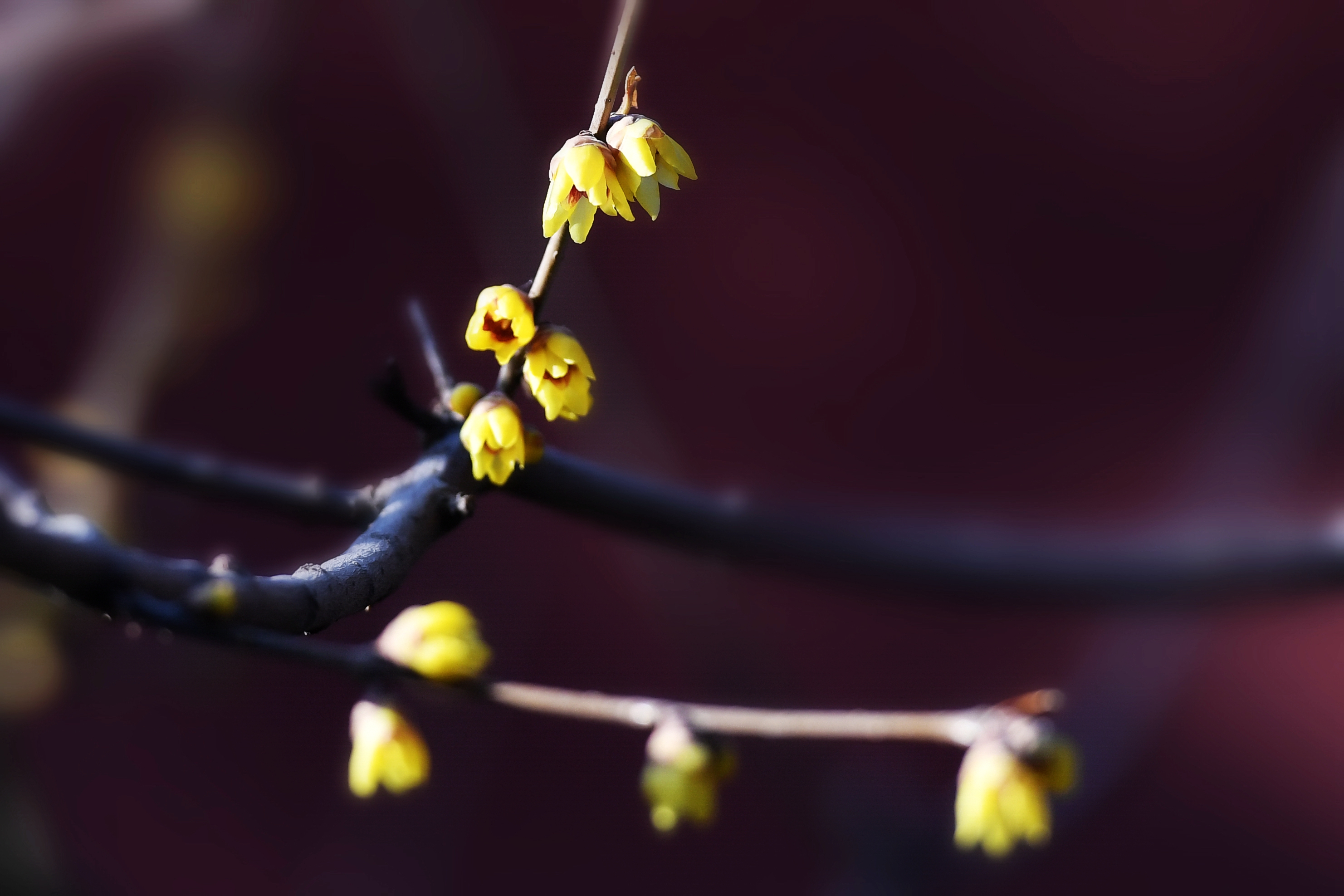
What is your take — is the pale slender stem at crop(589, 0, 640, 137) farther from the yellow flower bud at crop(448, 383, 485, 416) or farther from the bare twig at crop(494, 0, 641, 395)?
the yellow flower bud at crop(448, 383, 485, 416)

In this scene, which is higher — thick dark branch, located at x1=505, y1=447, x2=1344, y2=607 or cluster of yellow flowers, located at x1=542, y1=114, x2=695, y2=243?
thick dark branch, located at x1=505, y1=447, x2=1344, y2=607

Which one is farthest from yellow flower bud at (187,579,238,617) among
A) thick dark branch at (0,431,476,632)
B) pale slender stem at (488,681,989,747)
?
pale slender stem at (488,681,989,747)

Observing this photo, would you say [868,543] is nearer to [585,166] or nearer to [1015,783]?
[1015,783]

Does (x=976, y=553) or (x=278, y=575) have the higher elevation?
(x=976, y=553)

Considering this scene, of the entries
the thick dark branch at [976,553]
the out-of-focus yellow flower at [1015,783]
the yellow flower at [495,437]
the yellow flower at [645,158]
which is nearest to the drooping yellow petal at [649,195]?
the yellow flower at [645,158]

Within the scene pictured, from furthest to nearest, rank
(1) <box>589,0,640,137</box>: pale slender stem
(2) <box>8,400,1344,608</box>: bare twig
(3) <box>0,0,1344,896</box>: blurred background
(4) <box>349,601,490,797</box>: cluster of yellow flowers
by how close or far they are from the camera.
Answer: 1. (3) <box>0,0,1344,896</box>: blurred background
2. (2) <box>8,400,1344,608</box>: bare twig
3. (4) <box>349,601,490,797</box>: cluster of yellow flowers
4. (1) <box>589,0,640,137</box>: pale slender stem

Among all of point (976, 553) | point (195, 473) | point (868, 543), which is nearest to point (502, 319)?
point (195, 473)
